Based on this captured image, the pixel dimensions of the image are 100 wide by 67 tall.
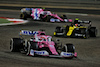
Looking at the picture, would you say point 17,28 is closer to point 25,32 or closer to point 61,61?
point 25,32

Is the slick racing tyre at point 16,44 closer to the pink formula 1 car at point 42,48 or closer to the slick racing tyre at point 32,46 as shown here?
the pink formula 1 car at point 42,48

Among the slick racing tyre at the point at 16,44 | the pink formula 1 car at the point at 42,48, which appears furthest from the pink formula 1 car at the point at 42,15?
the slick racing tyre at the point at 16,44

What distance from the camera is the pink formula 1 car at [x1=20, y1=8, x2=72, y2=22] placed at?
1219 inches

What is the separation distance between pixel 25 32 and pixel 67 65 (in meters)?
3.42

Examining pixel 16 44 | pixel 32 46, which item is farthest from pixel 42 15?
pixel 32 46

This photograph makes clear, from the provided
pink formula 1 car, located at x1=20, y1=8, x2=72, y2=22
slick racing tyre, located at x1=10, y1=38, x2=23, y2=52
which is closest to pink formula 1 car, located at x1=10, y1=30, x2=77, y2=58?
slick racing tyre, located at x1=10, y1=38, x2=23, y2=52

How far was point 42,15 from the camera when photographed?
31.7 meters

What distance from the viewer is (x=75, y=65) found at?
13.0 m

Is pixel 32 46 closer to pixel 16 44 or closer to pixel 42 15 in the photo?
pixel 16 44

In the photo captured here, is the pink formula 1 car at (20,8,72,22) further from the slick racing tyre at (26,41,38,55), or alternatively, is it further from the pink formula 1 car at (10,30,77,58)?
the slick racing tyre at (26,41,38,55)

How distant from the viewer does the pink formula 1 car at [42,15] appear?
30953mm

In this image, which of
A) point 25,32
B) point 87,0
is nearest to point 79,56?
point 25,32

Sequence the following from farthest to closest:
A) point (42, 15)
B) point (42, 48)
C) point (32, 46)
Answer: point (42, 15), point (42, 48), point (32, 46)

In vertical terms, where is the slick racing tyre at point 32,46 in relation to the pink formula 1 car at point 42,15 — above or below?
below
